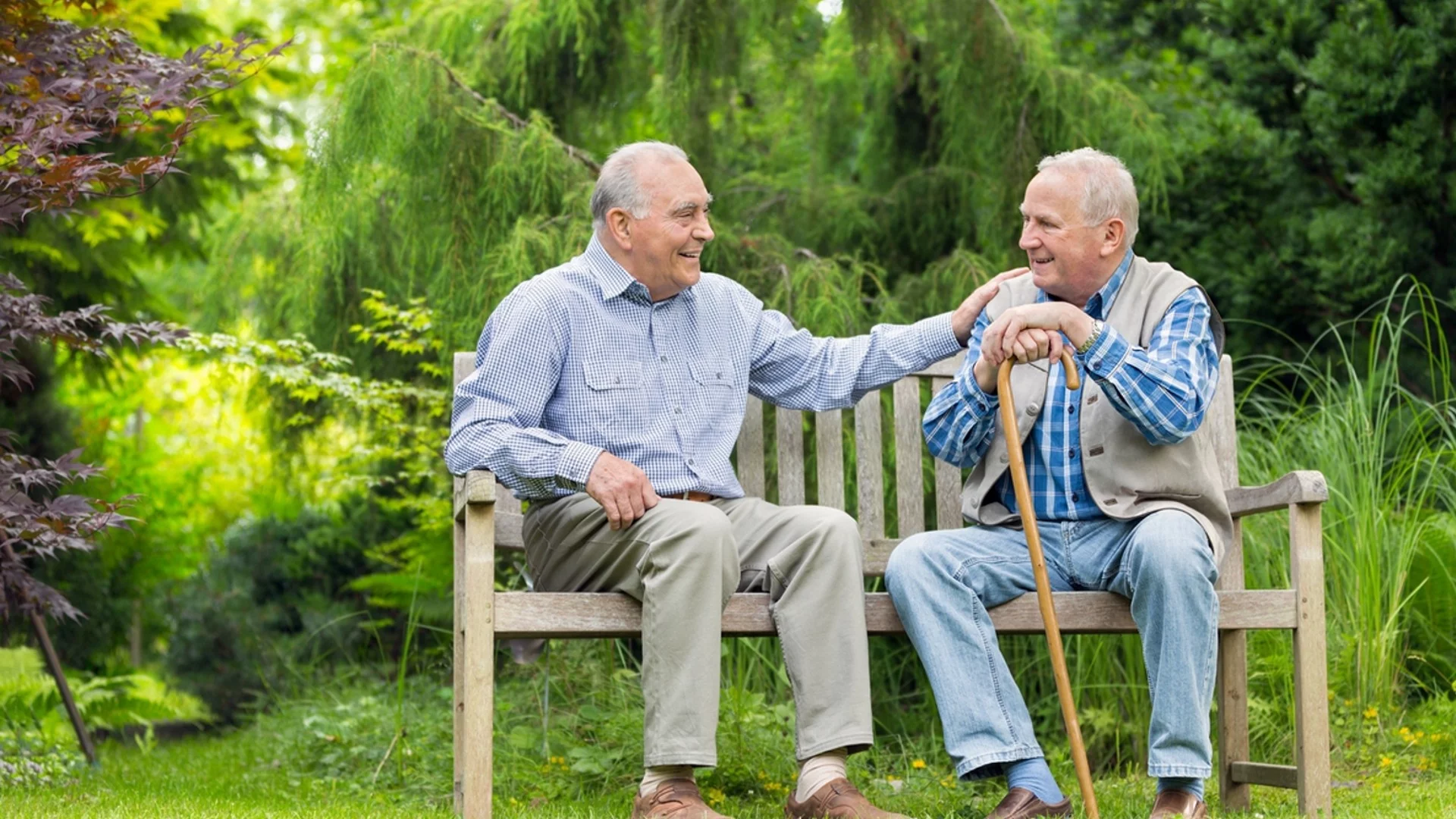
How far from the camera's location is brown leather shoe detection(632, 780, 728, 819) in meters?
2.92

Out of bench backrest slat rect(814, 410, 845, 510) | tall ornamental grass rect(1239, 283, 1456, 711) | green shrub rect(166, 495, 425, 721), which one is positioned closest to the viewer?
bench backrest slat rect(814, 410, 845, 510)

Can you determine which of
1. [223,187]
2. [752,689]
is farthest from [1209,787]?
[223,187]

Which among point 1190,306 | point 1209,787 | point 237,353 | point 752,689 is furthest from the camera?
point 237,353

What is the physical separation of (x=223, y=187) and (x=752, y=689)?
432 cm

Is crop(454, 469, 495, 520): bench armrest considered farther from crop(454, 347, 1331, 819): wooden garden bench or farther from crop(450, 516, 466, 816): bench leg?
crop(450, 516, 466, 816): bench leg

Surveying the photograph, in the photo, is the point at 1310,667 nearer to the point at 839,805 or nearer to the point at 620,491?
the point at 839,805

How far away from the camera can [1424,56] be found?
554 centimetres

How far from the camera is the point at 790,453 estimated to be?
3.89 meters

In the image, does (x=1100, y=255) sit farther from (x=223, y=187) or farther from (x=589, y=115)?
(x=223, y=187)

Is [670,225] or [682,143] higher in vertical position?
[682,143]

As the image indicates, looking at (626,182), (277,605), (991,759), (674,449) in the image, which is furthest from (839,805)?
(277,605)

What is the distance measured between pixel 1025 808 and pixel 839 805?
364 mm

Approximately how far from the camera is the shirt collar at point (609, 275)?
3449 millimetres

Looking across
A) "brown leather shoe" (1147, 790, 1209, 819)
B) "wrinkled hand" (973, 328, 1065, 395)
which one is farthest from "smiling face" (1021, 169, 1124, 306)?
"brown leather shoe" (1147, 790, 1209, 819)
